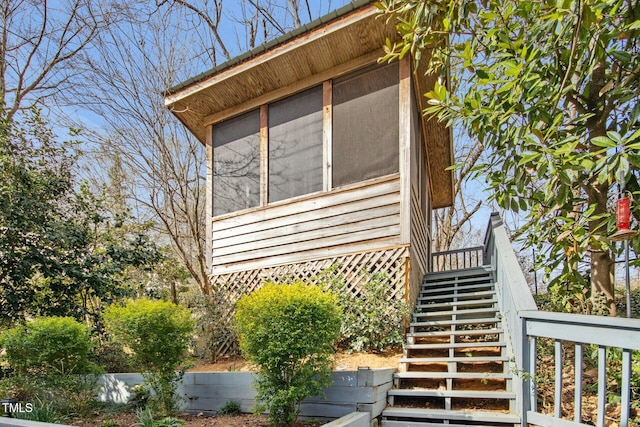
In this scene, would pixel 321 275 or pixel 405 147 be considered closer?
pixel 405 147

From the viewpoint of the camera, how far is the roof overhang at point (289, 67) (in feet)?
15.5

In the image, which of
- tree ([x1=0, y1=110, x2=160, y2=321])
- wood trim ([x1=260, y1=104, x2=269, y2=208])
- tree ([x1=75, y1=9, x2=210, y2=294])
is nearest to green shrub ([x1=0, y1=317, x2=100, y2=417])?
tree ([x1=0, y1=110, x2=160, y2=321])

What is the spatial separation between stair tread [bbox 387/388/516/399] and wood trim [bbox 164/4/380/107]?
431 centimetres

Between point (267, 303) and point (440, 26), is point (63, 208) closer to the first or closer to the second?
point (267, 303)

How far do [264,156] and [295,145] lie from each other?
616mm

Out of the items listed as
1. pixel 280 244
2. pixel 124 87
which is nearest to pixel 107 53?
pixel 124 87

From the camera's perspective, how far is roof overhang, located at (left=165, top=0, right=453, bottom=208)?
4738 millimetres

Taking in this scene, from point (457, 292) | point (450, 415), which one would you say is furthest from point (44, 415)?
point (457, 292)

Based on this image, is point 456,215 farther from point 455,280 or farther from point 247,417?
point 247,417

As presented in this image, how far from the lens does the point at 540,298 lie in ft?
16.3

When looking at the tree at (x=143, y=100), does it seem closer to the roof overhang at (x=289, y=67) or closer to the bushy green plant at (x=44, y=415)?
the roof overhang at (x=289, y=67)

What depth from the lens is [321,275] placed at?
5133mm

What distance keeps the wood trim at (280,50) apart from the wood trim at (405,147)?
55 centimetres

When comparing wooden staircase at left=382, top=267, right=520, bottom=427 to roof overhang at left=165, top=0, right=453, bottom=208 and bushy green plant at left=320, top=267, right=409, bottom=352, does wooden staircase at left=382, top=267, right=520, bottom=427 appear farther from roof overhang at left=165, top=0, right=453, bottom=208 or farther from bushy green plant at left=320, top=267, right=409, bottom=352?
roof overhang at left=165, top=0, right=453, bottom=208
